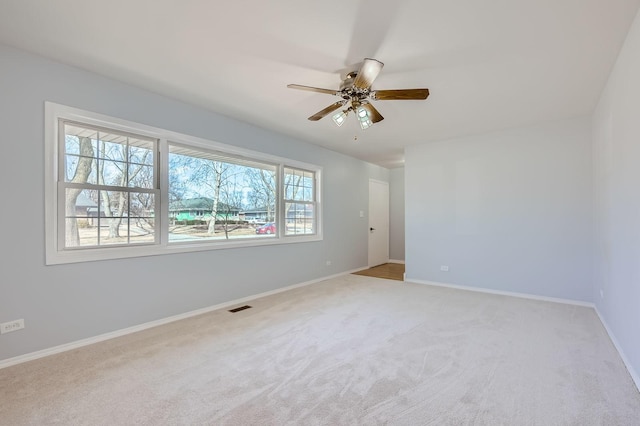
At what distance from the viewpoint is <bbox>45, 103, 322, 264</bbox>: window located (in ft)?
8.65

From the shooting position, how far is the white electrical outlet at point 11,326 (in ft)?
7.53

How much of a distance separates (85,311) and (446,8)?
380 cm

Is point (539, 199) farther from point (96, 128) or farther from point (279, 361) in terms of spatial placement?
point (96, 128)

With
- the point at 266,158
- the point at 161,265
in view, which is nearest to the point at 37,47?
the point at 161,265

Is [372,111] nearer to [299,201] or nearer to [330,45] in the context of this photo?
[330,45]

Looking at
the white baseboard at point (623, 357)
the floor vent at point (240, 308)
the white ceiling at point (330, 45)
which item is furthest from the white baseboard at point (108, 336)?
the white baseboard at point (623, 357)

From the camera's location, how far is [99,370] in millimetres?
2236

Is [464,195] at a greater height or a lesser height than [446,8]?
lesser

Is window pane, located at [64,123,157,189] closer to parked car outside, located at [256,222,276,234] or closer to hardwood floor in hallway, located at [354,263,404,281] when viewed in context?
parked car outside, located at [256,222,276,234]

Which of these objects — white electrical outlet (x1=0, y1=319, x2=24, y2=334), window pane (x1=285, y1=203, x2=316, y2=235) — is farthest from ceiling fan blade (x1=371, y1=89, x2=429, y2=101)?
white electrical outlet (x1=0, y1=319, x2=24, y2=334)

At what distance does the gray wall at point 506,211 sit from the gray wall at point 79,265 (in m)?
2.90

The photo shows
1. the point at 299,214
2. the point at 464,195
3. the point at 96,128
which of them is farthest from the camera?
the point at 299,214

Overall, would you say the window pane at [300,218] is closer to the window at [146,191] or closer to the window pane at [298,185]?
the window pane at [298,185]

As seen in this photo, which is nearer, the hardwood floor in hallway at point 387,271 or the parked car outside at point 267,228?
the parked car outside at point 267,228
